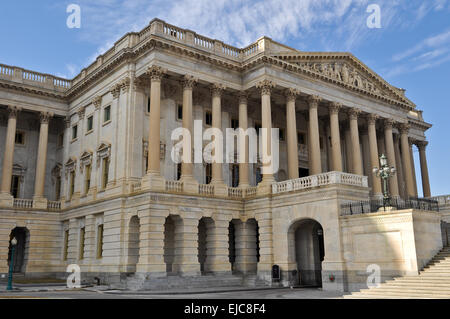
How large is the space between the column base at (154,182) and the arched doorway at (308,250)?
396 inches

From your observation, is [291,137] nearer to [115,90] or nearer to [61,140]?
[115,90]

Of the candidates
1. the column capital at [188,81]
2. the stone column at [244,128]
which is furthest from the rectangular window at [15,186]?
the stone column at [244,128]

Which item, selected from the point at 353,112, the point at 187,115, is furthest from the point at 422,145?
the point at 187,115

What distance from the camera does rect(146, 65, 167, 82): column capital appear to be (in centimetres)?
3634

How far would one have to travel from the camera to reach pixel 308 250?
35.7m

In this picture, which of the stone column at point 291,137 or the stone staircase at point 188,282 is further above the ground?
the stone column at point 291,137

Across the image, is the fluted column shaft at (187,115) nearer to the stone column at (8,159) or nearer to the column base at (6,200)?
the column base at (6,200)

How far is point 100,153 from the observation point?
136 ft

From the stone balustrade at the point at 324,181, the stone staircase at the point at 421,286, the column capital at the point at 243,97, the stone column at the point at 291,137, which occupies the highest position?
the column capital at the point at 243,97

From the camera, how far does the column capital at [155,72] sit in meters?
36.3

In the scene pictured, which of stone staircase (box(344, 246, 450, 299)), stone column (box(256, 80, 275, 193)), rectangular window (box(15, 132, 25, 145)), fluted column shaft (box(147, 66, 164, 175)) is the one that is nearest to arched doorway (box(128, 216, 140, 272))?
fluted column shaft (box(147, 66, 164, 175))

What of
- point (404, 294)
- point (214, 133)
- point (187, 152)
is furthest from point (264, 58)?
point (404, 294)

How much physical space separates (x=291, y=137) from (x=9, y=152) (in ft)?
86.4

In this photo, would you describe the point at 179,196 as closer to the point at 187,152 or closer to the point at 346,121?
the point at 187,152
